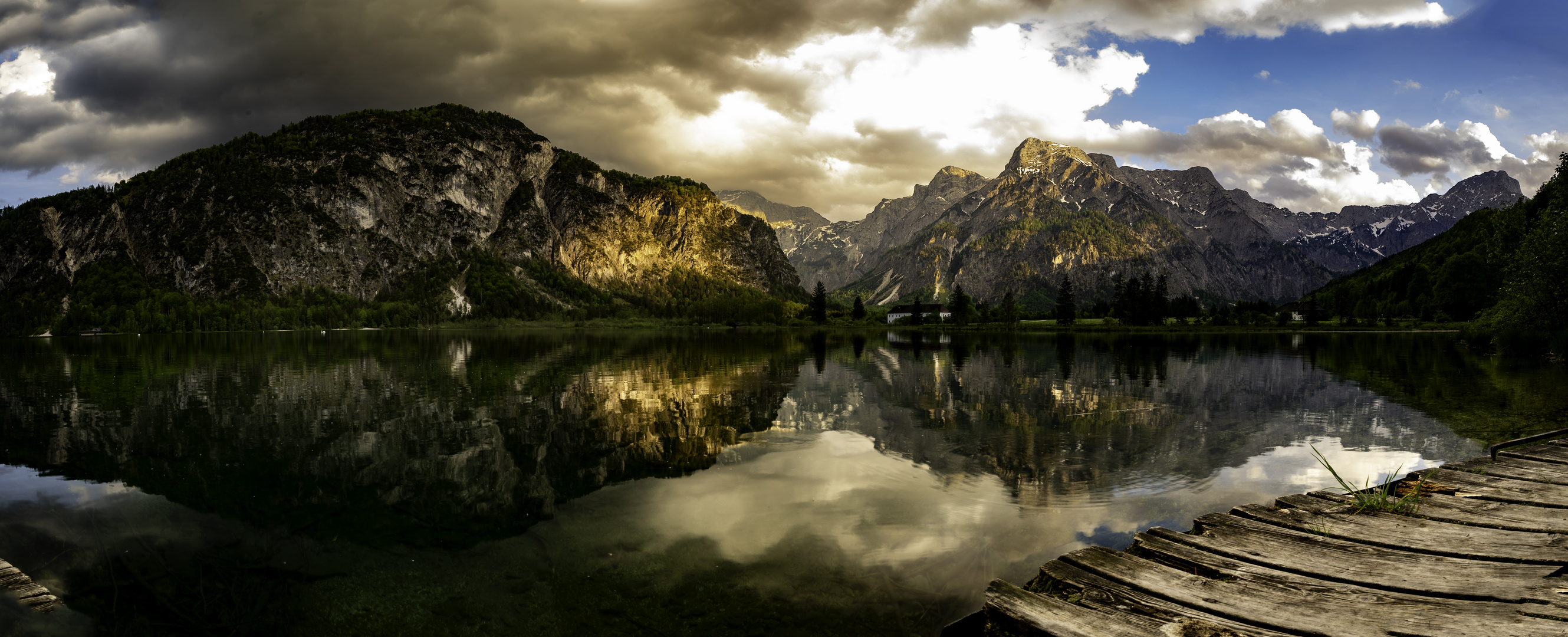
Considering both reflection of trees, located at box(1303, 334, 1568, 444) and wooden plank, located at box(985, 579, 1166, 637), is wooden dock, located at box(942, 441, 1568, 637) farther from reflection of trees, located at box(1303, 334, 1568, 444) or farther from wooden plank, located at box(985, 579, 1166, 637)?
reflection of trees, located at box(1303, 334, 1568, 444)

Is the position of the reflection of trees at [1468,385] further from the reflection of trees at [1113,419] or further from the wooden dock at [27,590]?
the wooden dock at [27,590]

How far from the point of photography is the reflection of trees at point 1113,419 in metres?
22.1

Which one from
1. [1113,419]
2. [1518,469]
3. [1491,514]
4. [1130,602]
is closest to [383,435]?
[1130,602]

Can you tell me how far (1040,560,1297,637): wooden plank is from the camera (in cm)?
676

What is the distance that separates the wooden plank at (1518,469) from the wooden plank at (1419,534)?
5221 mm

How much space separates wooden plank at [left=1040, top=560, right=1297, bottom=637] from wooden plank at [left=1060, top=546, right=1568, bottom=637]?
14 centimetres

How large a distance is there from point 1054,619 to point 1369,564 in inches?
194

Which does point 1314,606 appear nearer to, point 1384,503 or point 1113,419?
point 1384,503

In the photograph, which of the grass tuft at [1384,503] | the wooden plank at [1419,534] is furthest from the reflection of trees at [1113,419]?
the wooden plank at [1419,534]

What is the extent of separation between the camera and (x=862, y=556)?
13.9 metres

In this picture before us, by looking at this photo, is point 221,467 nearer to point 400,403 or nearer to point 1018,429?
point 400,403

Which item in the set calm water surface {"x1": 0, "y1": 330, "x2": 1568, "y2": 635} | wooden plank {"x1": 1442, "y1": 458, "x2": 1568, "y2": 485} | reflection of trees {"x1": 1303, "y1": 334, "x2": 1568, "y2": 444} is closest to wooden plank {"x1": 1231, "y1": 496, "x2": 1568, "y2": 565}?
calm water surface {"x1": 0, "y1": 330, "x2": 1568, "y2": 635}

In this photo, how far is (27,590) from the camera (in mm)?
12133

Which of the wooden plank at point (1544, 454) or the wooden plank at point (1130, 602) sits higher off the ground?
the wooden plank at point (1130, 602)
